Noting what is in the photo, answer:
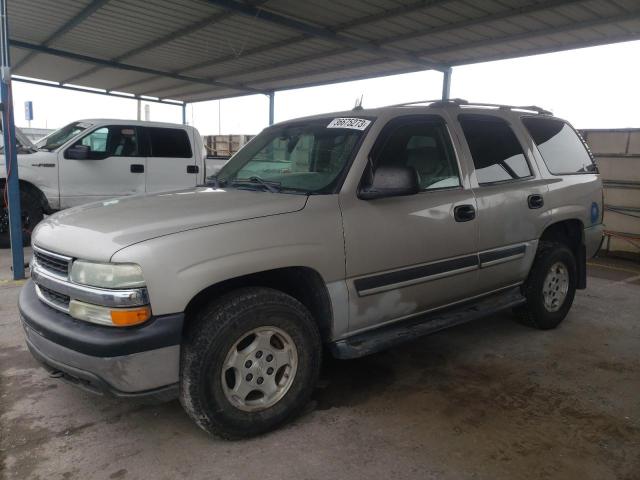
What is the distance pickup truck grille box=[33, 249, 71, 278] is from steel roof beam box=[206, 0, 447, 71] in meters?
6.65

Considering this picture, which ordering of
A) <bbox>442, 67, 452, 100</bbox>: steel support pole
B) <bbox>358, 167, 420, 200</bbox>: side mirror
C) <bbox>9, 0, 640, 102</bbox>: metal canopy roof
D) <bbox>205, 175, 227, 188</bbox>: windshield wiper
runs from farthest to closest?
1. <bbox>442, 67, 452, 100</bbox>: steel support pole
2. <bbox>9, 0, 640, 102</bbox>: metal canopy roof
3. <bbox>205, 175, 227, 188</bbox>: windshield wiper
4. <bbox>358, 167, 420, 200</bbox>: side mirror

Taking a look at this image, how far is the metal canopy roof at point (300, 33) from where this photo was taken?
330 inches

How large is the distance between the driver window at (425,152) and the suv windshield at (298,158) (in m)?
0.24

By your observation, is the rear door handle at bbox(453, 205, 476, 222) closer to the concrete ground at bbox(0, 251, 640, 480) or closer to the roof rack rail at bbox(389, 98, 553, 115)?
the roof rack rail at bbox(389, 98, 553, 115)

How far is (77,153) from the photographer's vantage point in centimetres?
726

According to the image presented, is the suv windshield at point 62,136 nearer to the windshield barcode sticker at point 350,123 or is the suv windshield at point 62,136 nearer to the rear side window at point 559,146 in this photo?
the windshield barcode sticker at point 350,123

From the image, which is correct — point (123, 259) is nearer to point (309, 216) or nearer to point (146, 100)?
point (309, 216)

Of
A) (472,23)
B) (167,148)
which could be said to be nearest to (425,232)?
(167,148)

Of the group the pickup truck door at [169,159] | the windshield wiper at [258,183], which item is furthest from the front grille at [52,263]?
the pickup truck door at [169,159]

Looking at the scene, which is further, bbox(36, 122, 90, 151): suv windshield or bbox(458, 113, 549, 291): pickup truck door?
bbox(36, 122, 90, 151): suv windshield

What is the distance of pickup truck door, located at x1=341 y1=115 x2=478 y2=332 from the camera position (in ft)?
9.57

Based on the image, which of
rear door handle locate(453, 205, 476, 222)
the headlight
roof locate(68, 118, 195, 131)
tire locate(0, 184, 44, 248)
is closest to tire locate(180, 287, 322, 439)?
the headlight

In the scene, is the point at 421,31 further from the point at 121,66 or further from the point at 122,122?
the point at 121,66

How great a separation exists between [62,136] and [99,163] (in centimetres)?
74
